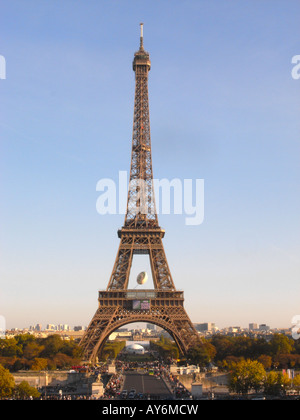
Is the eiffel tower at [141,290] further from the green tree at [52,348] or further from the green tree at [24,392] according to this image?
the green tree at [24,392]

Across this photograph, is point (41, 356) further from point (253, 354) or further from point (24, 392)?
point (253, 354)

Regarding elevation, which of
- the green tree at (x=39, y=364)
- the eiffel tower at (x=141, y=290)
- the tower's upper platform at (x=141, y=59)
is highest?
the tower's upper platform at (x=141, y=59)

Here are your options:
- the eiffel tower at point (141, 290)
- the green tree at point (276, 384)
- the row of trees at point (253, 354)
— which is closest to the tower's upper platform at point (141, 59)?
the eiffel tower at point (141, 290)

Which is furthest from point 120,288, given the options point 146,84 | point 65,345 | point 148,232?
point 146,84

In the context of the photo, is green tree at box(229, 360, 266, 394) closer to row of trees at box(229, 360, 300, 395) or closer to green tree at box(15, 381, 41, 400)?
row of trees at box(229, 360, 300, 395)

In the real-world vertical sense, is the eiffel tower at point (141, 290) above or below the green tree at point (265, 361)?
above

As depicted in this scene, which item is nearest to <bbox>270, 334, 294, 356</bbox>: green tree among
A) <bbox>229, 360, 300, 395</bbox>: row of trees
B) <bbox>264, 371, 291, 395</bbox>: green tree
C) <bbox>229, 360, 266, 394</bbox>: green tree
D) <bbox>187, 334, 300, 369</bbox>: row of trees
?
<bbox>187, 334, 300, 369</bbox>: row of trees
